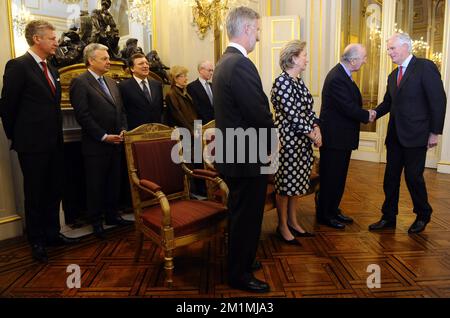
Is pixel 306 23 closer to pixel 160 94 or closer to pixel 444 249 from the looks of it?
pixel 160 94

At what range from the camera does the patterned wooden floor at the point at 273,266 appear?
5.98 ft

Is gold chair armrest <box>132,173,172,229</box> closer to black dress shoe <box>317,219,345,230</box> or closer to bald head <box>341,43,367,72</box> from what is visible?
black dress shoe <box>317,219,345,230</box>

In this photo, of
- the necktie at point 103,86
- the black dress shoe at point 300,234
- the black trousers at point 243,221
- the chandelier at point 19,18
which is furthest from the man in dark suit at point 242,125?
the chandelier at point 19,18

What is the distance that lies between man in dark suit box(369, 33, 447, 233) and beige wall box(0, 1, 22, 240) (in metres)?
2.74

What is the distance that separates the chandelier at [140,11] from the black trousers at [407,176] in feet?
8.93

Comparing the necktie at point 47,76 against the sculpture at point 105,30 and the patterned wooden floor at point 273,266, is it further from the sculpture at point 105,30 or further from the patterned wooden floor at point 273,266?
the patterned wooden floor at point 273,266

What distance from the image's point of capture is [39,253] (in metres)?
2.19

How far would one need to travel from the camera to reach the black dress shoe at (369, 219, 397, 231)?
2652mm

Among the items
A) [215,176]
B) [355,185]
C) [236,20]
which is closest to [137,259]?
[215,176]

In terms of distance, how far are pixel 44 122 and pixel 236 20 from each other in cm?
143

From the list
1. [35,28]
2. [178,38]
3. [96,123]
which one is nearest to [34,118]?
[96,123]

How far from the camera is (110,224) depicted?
285 centimetres

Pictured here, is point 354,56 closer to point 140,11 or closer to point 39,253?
point 140,11

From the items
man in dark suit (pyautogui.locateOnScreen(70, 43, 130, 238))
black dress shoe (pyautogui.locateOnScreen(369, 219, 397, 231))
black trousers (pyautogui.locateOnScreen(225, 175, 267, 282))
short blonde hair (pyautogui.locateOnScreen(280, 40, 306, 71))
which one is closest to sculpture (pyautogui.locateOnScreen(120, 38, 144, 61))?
man in dark suit (pyautogui.locateOnScreen(70, 43, 130, 238))
